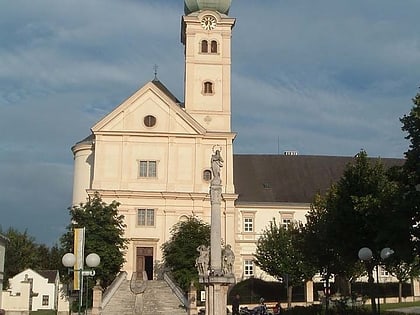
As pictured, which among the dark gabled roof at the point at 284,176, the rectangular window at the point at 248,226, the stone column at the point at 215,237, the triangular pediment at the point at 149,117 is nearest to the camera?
the stone column at the point at 215,237

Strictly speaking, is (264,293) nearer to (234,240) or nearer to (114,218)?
(234,240)

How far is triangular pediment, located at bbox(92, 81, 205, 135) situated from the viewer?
184 ft

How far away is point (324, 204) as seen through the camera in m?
41.1

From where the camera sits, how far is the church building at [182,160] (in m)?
55.0

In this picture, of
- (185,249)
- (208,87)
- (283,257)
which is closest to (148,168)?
(185,249)

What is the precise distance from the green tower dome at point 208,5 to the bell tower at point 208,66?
0.29ft

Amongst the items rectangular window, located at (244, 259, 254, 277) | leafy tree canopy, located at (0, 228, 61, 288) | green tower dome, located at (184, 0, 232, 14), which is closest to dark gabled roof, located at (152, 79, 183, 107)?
green tower dome, located at (184, 0, 232, 14)

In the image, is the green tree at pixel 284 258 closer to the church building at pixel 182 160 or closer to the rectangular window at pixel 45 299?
the church building at pixel 182 160

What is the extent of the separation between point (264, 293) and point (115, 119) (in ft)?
60.3

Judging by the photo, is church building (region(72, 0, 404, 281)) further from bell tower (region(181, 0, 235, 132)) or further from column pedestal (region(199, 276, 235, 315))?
column pedestal (region(199, 276, 235, 315))

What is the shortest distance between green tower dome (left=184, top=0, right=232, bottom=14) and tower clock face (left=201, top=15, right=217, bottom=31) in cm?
130

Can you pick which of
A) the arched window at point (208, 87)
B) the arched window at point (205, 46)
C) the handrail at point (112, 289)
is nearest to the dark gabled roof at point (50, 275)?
the handrail at point (112, 289)

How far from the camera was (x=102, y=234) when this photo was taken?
48.9m

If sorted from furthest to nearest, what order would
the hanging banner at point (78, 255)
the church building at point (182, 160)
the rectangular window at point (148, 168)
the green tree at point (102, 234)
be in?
the rectangular window at point (148, 168)
the church building at point (182, 160)
the green tree at point (102, 234)
the hanging banner at point (78, 255)
